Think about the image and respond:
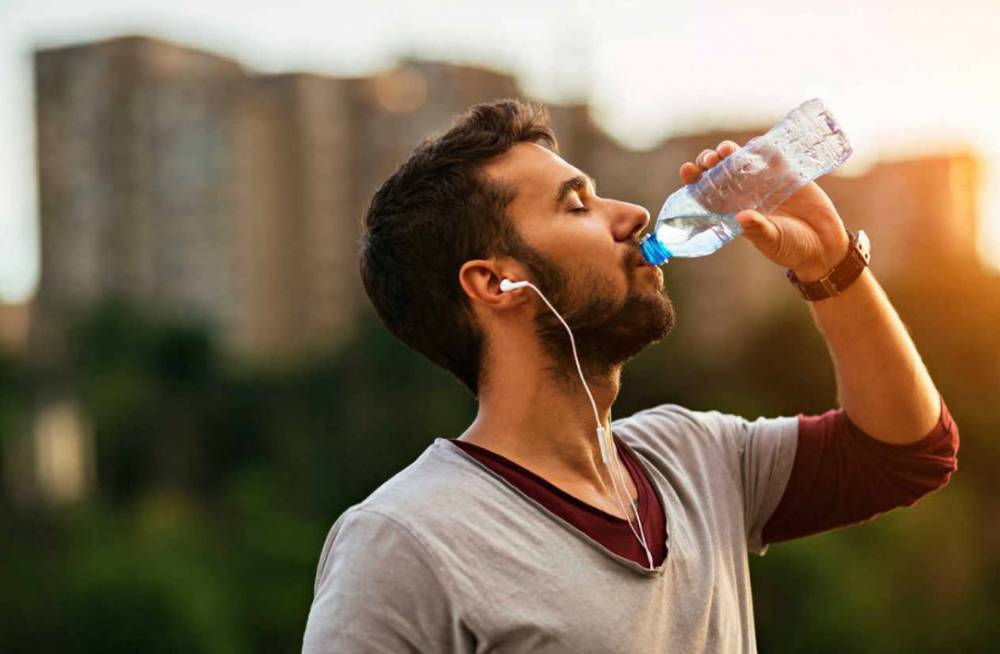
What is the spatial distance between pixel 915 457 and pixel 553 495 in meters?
0.61

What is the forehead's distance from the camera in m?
2.02

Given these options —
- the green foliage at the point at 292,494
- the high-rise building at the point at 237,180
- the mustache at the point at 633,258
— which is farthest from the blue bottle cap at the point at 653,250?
the high-rise building at the point at 237,180

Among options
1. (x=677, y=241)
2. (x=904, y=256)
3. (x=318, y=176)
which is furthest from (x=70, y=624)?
(x=677, y=241)

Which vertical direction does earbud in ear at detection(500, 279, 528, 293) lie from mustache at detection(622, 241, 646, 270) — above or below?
below

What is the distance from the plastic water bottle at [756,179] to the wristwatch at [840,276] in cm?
13

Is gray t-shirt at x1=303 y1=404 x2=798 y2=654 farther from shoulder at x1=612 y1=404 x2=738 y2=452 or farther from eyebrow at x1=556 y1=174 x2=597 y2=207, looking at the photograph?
eyebrow at x1=556 y1=174 x2=597 y2=207

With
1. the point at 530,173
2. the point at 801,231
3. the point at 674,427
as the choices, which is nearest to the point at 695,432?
the point at 674,427

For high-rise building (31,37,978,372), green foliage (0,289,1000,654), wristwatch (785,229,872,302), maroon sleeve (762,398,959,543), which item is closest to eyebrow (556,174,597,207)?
wristwatch (785,229,872,302)

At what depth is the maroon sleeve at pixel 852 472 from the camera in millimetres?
2152

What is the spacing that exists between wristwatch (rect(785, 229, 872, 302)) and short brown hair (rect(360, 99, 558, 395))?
0.46 metres

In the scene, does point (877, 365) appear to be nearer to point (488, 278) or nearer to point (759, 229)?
point (759, 229)

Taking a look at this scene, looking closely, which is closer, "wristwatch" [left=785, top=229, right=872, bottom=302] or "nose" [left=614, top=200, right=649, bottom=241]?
"nose" [left=614, top=200, right=649, bottom=241]

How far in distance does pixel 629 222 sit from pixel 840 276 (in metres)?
0.35

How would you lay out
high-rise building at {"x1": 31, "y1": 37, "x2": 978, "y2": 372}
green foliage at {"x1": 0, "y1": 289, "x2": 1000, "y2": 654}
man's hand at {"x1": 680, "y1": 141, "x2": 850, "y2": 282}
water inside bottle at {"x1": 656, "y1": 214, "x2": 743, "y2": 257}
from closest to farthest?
1. man's hand at {"x1": 680, "y1": 141, "x2": 850, "y2": 282}
2. water inside bottle at {"x1": 656, "y1": 214, "x2": 743, "y2": 257}
3. green foliage at {"x1": 0, "y1": 289, "x2": 1000, "y2": 654}
4. high-rise building at {"x1": 31, "y1": 37, "x2": 978, "y2": 372}
